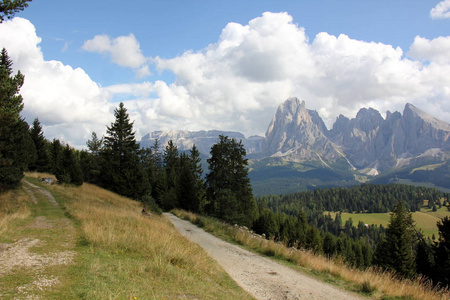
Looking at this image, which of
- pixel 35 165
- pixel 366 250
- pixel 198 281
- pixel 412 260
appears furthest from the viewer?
pixel 366 250

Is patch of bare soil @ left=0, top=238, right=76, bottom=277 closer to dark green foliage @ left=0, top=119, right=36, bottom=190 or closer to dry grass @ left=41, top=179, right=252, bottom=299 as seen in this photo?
dry grass @ left=41, top=179, right=252, bottom=299

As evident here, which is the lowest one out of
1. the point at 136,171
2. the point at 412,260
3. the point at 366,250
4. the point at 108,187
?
the point at 366,250

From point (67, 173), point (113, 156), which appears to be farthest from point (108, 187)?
point (67, 173)

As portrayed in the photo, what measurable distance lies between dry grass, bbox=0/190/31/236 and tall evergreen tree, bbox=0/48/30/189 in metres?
1.75

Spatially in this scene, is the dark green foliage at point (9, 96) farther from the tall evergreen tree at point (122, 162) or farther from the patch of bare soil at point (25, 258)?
the tall evergreen tree at point (122, 162)

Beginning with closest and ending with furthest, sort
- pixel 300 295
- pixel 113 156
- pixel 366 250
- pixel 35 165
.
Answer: pixel 300 295 → pixel 113 156 → pixel 35 165 → pixel 366 250

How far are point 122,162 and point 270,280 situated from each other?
40559mm

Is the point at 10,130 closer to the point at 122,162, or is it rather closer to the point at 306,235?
the point at 122,162

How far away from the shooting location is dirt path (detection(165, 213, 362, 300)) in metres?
8.55

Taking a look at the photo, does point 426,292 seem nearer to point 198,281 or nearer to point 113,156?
point 198,281

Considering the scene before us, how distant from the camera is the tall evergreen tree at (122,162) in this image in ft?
145

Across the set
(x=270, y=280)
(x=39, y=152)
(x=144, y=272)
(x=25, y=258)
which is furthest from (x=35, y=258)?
(x=39, y=152)

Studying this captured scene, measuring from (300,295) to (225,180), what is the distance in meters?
36.7

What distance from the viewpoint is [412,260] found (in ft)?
139
